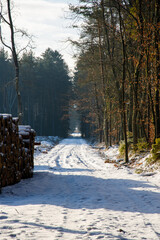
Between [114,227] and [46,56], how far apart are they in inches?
2140

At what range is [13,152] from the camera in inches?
270

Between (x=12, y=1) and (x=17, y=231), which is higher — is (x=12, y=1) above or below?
above

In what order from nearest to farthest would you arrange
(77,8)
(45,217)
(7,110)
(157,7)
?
(45,217) < (157,7) < (77,8) < (7,110)

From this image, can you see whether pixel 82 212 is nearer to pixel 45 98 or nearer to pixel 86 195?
pixel 86 195

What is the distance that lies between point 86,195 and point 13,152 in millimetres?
2734

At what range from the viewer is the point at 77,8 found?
13.8 metres

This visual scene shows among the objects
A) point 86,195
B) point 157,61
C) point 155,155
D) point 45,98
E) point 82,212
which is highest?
point 45,98

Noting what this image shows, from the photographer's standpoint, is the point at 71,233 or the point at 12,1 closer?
the point at 71,233

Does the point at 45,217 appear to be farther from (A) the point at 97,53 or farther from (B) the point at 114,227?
(A) the point at 97,53

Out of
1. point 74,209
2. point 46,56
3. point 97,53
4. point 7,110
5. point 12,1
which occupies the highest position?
point 46,56

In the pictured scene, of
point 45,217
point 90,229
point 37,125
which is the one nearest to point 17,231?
point 45,217

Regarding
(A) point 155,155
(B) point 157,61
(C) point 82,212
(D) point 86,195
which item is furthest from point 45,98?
(C) point 82,212

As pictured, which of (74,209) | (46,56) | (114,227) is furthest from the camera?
(46,56)

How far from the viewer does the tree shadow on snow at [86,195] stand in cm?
463
